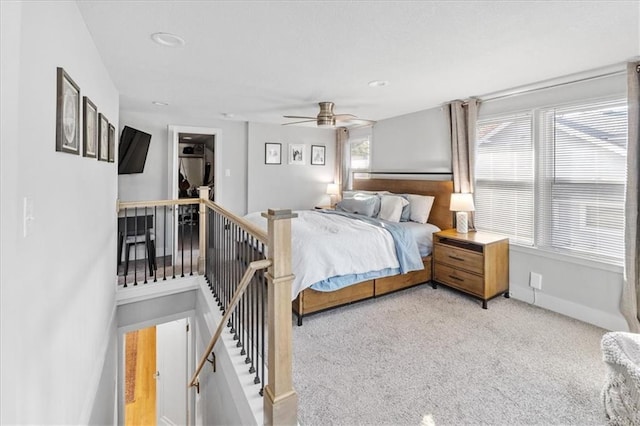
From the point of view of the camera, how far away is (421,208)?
4301 millimetres

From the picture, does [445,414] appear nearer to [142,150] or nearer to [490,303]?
[490,303]

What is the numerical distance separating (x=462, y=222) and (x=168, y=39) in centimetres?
356

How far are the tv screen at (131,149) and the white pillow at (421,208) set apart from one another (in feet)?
13.2

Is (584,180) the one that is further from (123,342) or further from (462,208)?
(123,342)

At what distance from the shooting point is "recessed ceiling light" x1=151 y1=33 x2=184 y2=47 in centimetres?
218

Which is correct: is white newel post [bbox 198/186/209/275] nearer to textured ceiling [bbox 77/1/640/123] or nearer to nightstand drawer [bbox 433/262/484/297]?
textured ceiling [bbox 77/1/640/123]

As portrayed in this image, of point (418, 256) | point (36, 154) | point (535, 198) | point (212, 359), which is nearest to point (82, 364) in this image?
point (212, 359)

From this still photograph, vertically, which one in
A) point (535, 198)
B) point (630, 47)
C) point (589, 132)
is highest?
point (630, 47)

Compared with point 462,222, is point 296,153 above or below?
above

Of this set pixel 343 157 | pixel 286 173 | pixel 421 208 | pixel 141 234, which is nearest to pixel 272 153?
pixel 286 173

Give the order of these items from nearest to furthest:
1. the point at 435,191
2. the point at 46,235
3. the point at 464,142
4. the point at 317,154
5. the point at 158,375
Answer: the point at 46,235 < the point at 464,142 < the point at 435,191 < the point at 158,375 < the point at 317,154

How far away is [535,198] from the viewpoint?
3.42 m

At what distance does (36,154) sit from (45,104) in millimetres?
244

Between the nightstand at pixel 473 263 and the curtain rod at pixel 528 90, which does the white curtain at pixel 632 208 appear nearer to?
the curtain rod at pixel 528 90
